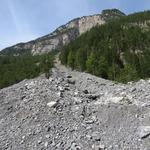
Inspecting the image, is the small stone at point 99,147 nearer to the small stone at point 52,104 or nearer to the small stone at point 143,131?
the small stone at point 143,131

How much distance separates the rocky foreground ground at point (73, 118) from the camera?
16188 millimetres

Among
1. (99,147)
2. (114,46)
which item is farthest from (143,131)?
(114,46)

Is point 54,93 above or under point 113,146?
above

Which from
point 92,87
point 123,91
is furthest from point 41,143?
point 92,87

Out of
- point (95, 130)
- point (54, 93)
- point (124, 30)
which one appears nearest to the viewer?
point (95, 130)

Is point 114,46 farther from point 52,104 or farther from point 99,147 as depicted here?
point 99,147

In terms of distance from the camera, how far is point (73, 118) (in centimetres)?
1830

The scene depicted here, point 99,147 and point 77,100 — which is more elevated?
point 77,100

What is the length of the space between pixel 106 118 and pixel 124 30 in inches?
6535

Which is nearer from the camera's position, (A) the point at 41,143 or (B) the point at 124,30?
(A) the point at 41,143

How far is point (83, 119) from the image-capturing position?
18.2 metres

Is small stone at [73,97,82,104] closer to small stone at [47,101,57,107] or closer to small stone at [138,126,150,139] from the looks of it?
small stone at [47,101,57,107]

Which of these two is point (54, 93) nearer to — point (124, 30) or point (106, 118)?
point (106, 118)

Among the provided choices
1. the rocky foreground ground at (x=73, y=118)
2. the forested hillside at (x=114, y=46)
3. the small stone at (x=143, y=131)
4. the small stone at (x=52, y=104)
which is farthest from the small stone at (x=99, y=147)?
the forested hillside at (x=114, y=46)
